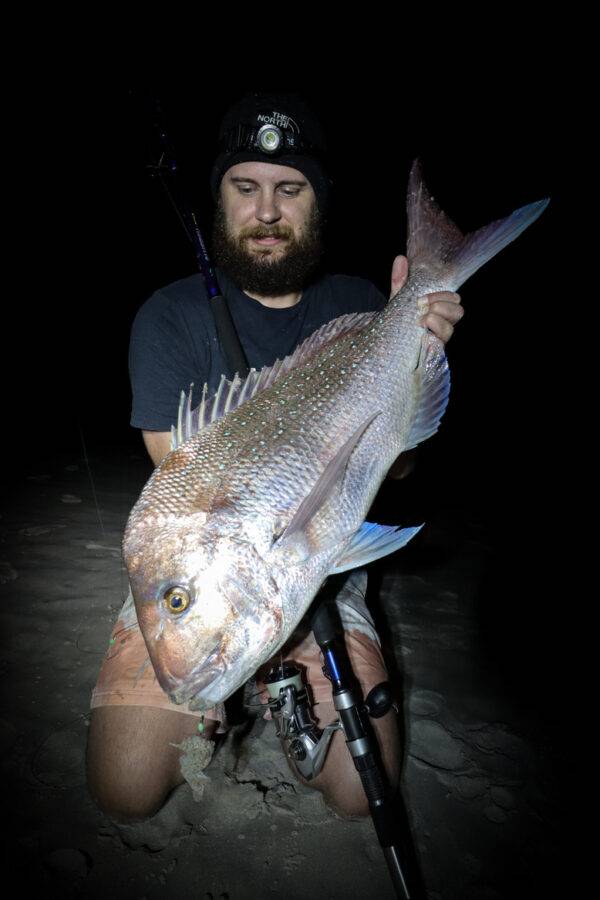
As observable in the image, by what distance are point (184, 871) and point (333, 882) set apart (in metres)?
0.54

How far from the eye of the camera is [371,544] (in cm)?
139

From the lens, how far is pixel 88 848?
1.57 metres

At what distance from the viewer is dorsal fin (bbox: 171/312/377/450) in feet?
4.99

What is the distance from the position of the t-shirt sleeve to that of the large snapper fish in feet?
2.56

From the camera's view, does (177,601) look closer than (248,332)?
Yes

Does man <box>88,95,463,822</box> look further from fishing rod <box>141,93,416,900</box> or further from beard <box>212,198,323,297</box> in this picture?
fishing rod <box>141,93,416,900</box>

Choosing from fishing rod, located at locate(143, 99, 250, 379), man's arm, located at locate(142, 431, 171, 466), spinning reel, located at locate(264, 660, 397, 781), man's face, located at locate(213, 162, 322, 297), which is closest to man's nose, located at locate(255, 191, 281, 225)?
man's face, located at locate(213, 162, 322, 297)

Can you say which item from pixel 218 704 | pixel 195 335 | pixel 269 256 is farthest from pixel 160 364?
pixel 218 704

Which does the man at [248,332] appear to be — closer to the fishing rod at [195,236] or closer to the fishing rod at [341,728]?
the fishing rod at [195,236]

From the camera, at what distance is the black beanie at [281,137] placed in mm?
2426

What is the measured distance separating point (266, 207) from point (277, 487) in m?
1.94

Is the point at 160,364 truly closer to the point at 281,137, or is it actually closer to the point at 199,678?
the point at 281,137

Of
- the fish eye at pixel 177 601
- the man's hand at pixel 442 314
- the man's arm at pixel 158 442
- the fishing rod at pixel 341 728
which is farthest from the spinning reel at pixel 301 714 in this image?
the man's hand at pixel 442 314

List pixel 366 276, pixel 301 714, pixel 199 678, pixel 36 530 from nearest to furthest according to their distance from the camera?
pixel 199 678, pixel 301 714, pixel 36 530, pixel 366 276
